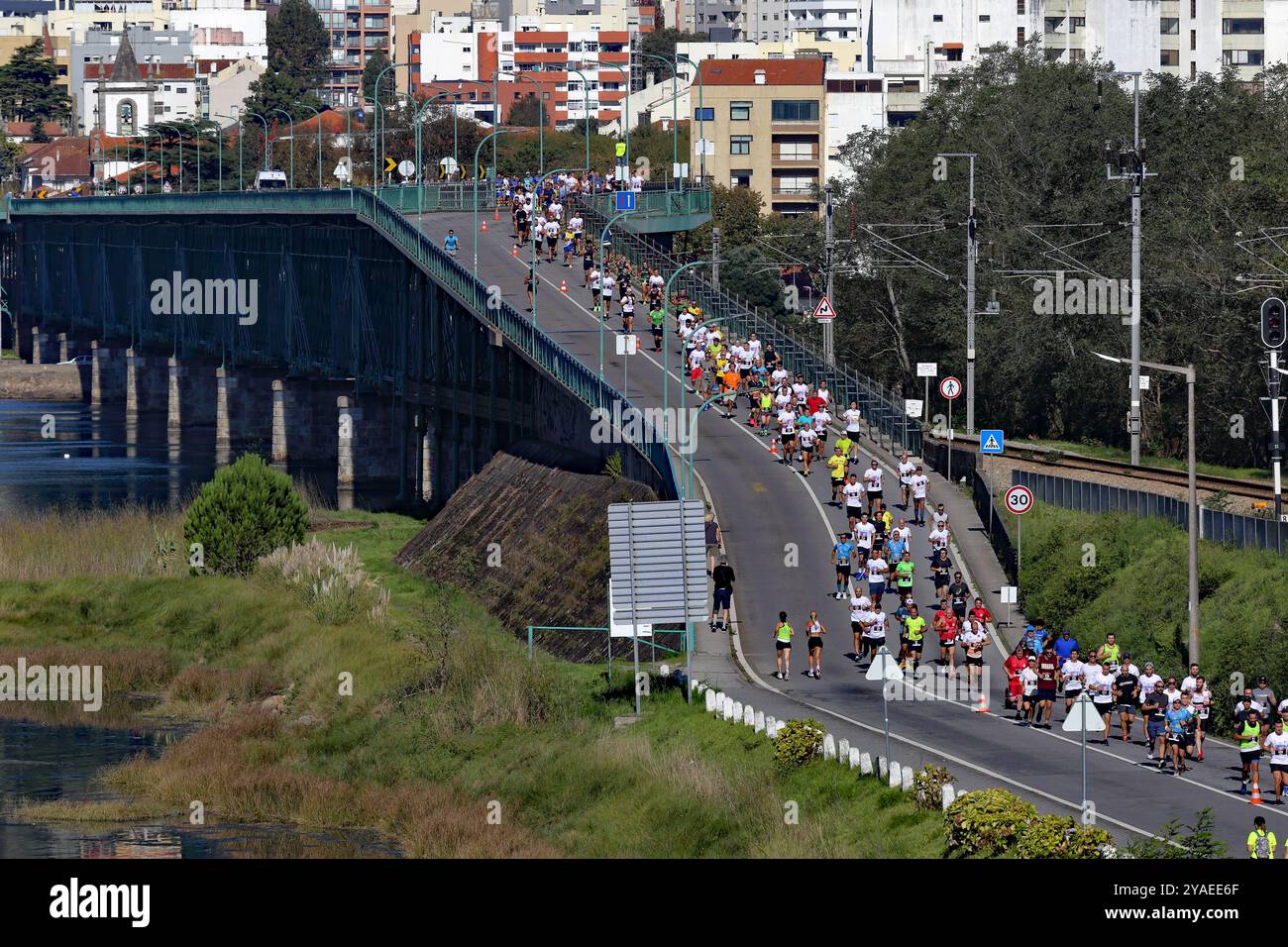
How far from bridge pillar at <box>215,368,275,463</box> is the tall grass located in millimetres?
A: 55063

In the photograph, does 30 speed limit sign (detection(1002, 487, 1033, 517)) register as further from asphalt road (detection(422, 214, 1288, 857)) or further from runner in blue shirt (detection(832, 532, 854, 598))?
runner in blue shirt (detection(832, 532, 854, 598))

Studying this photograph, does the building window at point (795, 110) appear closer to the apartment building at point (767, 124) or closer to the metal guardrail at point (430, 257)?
the apartment building at point (767, 124)

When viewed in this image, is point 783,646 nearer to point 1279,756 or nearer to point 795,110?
point 1279,756

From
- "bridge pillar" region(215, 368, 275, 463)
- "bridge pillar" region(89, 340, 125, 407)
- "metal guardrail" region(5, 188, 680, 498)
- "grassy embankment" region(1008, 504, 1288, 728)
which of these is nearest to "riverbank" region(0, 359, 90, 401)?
"bridge pillar" region(89, 340, 125, 407)

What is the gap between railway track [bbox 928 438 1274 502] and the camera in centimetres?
6059

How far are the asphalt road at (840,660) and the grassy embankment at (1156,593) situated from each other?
2.54 m

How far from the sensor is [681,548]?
48.2 meters

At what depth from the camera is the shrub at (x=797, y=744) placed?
4212 cm

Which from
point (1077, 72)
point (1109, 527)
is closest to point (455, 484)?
point (1077, 72)

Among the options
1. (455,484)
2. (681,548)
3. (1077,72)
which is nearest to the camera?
(681,548)

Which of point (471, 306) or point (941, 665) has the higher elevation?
point (471, 306)

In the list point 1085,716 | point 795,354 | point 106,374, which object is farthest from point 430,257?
point 106,374
